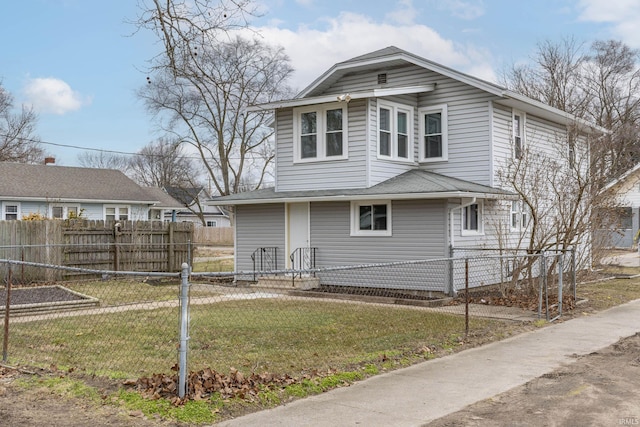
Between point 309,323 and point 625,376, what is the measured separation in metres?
5.21

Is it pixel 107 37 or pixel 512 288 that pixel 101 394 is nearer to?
pixel 107 37

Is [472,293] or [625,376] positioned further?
[472,293]

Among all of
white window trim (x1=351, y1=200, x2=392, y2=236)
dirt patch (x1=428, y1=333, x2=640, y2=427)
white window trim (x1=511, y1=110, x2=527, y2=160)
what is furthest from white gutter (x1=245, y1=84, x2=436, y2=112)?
dirt patch (x1=428, y1=333, x2=640, y2=427)

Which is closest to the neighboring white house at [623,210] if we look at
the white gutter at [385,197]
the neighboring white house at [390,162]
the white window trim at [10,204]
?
the neighboring white house at [390,162]

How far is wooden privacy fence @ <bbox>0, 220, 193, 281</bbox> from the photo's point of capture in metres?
17.8

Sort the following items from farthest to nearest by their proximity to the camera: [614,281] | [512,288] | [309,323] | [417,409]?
1. [614,281]
2. [512,288]
3. [309,323]
4. [417,409]

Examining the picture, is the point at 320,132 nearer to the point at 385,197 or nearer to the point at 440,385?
the point at 385,197

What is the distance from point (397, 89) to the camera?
16344mm

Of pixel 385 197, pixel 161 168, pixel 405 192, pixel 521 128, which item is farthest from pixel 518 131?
pixel 161 168

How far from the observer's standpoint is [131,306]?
42.2ft

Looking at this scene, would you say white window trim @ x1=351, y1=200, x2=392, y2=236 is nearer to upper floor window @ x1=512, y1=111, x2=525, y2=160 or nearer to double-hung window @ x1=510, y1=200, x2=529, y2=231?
double-hung window @ x1=510, y1=200, x2=529, y2=231

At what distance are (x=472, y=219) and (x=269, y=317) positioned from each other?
7.04 m

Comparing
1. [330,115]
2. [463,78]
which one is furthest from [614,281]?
[330,115]

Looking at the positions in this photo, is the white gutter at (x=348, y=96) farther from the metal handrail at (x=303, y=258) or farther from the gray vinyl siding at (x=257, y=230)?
the metal handrail at (x=303, y=258)
